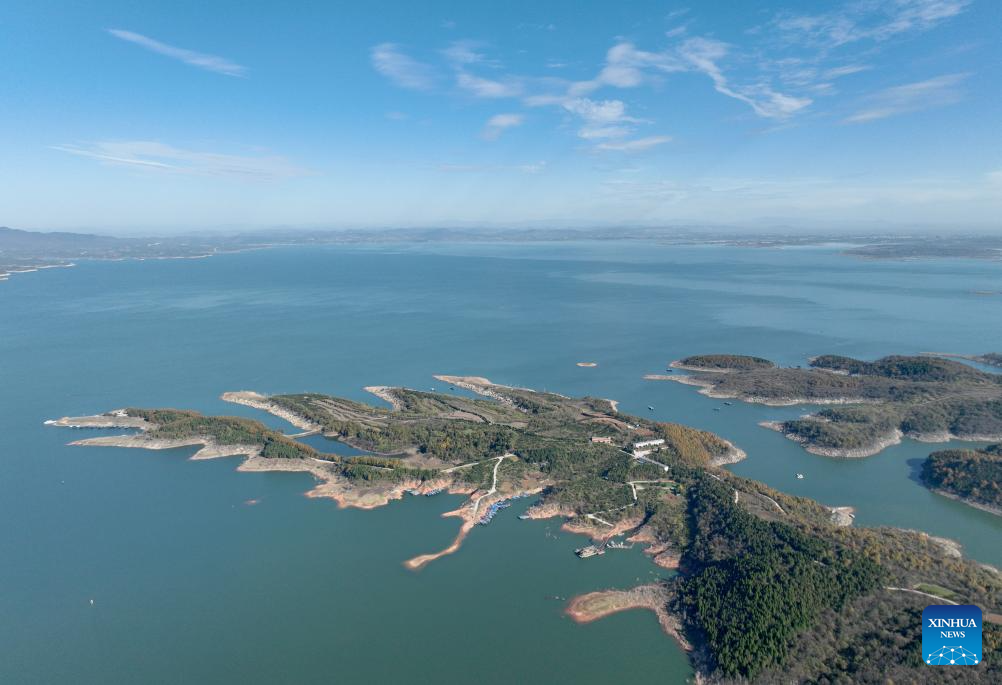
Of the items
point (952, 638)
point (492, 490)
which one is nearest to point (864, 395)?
point (952, 638)

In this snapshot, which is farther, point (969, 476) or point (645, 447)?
point (645, 447)

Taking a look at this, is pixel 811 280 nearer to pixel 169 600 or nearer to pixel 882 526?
pixel 882 526

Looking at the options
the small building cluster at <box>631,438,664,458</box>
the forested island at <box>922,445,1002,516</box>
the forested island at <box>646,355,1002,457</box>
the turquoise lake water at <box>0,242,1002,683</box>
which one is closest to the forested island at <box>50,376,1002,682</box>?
the small building cluster at <box>631,438,664,458</box>

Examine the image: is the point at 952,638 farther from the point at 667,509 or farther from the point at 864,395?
the point at 864,395

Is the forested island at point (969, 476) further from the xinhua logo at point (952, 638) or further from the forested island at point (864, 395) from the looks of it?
the xinhua logo at point (952, 638)

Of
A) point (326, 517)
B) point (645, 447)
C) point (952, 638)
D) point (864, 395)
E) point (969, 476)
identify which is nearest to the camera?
point (952, 638)

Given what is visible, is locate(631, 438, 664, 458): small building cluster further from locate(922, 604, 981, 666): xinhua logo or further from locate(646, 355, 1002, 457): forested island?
locate(922, 604, 981, 666): xinhua logo
